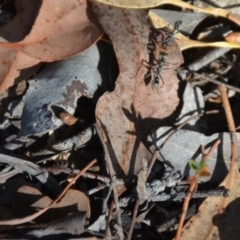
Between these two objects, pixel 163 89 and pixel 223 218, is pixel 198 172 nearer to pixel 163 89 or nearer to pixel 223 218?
pixel 223 218

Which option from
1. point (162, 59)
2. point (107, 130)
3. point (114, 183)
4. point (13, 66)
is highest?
point (13, 66)

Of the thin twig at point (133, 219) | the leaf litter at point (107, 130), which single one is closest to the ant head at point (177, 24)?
the leaf litter at point (107, 130)

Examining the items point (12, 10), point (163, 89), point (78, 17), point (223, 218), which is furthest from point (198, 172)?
point (12, 10)

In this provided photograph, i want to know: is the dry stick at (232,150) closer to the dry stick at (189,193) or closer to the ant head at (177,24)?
the dry stick at (189,193)

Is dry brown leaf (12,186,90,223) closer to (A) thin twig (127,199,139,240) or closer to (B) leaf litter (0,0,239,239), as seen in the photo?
(B) leaf litter (0,0,239,239)

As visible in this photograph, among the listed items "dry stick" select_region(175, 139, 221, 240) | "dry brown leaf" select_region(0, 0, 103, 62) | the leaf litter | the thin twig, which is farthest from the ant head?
the thin twig

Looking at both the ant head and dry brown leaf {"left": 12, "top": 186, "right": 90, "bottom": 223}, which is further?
the ant head

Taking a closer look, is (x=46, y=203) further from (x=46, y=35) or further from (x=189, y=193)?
(x=46, y=35)

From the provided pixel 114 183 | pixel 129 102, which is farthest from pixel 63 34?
pixel 114 183
